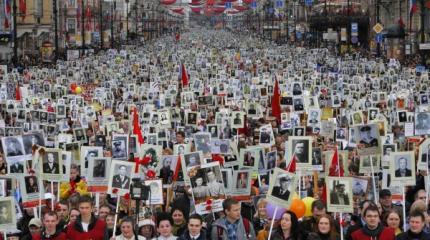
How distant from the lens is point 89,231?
36.7 ft

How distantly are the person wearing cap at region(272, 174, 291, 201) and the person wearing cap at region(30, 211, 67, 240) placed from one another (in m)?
2.19

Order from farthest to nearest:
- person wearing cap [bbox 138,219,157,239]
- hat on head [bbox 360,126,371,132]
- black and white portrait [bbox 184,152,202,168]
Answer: hat on head [bbox 360,126,371,132]
black and white portrait [bbox 184,152,202,168]
person wearing cap [bbox 138,219,157,239]

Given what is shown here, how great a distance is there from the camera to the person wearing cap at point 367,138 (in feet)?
50.5

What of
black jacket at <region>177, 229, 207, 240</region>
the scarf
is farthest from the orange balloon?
black jacket at <region>177, 229, 207, 240</region>

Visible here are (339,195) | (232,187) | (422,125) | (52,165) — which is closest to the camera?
(339,195)

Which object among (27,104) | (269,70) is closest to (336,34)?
(269,70)

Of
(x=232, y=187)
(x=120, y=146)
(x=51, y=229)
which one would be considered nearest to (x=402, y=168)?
(x=232, y=187)

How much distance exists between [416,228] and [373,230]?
21.5 inches

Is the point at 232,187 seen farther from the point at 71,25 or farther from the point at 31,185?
the point at 71,25

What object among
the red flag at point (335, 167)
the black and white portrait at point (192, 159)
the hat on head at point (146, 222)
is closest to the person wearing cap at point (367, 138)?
the red flag at point (335, 167)

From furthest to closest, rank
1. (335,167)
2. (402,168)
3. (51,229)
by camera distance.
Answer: (335,167) → (402,168) → (51,229)

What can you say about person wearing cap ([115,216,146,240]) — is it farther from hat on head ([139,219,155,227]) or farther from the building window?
the building window

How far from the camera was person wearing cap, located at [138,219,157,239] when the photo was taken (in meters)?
11.4

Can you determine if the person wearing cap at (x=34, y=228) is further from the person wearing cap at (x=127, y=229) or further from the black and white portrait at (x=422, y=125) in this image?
the black and white portrait at (x=422, y=125)
